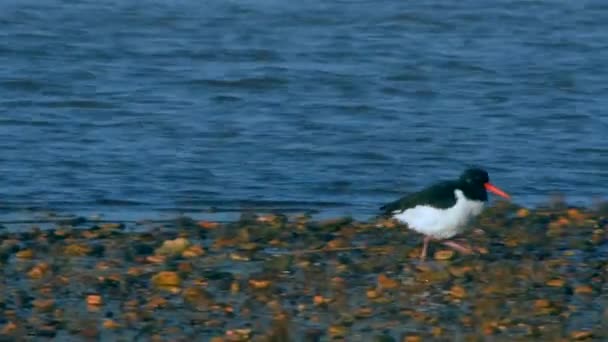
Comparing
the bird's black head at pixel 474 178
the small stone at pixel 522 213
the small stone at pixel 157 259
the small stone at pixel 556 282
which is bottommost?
the small stone at pixel 556 282

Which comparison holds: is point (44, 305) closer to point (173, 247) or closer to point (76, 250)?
point (76, 250)

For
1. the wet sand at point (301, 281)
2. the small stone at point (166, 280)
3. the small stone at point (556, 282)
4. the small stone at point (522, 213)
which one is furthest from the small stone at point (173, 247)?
the small stone at point (522, 213)

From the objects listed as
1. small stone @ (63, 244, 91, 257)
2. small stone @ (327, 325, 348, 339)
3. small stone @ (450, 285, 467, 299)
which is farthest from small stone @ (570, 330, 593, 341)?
small stone @ (63, 244, 91, 257)

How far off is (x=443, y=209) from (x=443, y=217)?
81 mm

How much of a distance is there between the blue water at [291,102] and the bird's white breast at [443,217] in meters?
2.19

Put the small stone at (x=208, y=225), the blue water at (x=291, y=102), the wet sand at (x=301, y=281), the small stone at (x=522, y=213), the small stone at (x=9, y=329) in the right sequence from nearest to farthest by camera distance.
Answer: the small stone at (x=9, y=329) < the wet sand at (x=301, y=281) < the small stone at (x=208, y=225) < the small stone at (x=522, y=213) < the blue water at (x=291, y=102)

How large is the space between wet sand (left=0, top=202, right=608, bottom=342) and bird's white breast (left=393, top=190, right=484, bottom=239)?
7.4 inches

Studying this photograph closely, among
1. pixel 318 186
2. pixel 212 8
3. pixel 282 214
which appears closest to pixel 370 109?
pixel 318 186

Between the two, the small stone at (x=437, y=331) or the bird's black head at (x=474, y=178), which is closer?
the small stone at (x=437, y=331)

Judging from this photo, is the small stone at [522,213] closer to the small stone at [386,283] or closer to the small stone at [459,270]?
the small stone at [459,270]

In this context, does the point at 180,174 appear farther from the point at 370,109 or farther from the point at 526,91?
the point at 526,91

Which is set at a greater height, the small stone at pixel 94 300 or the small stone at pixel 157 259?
the small stone at pixel 157 259

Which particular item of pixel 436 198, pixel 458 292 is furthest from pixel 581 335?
pixel 436 198

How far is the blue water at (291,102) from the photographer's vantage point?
14.6m
